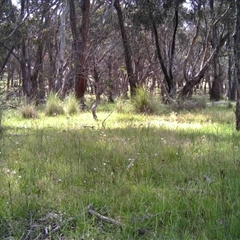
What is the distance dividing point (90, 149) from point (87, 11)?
9398mm

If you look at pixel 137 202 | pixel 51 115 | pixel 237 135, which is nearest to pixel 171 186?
pixel 137 202

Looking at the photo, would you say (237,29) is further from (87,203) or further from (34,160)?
(87,203)

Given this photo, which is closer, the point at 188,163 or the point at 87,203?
the point at 87,203

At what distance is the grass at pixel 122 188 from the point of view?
2.16 meters

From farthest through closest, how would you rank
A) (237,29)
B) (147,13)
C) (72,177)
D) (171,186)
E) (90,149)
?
(147,13) < (237,29) < (90,149) < (72,177) < (171,186)

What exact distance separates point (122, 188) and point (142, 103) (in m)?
7.07

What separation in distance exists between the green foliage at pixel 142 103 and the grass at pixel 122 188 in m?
5.08

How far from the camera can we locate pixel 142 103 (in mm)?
9781

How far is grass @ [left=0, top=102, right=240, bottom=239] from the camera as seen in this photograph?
2158 mm

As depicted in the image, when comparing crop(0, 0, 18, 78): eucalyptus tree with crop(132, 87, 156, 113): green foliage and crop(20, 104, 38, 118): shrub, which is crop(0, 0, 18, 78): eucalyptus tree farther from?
crop(132, 87, 156, 113): green foliage

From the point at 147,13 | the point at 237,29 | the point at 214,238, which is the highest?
the point at 147,13

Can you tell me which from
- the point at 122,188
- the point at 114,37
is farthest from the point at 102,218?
the point at 114,37

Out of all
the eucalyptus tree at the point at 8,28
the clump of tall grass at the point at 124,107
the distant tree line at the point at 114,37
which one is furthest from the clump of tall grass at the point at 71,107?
the eucalyptus tree at the point at 8,28

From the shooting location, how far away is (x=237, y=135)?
17.3ft
